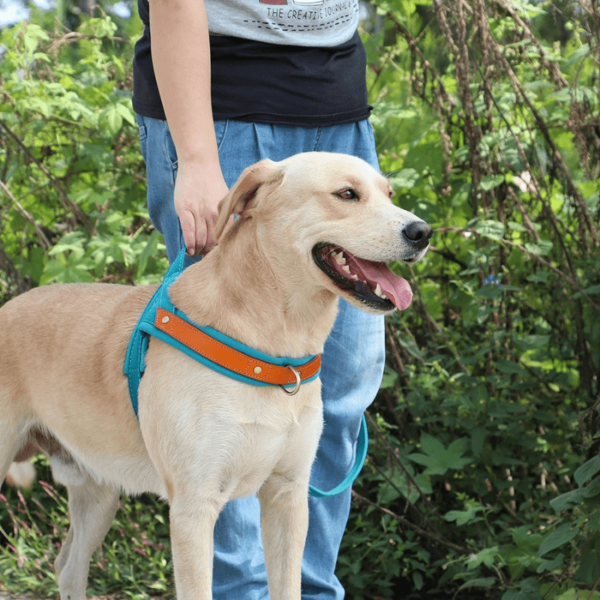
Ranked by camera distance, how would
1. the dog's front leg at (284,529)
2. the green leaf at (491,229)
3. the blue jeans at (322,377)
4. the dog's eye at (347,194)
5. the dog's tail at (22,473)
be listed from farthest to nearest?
the green leaf at (491,229) → the dog's tail at (22,473) → the blue jeans at (322,377) → the dog's front leg at (284,529) → the dog's eye at (347,194)

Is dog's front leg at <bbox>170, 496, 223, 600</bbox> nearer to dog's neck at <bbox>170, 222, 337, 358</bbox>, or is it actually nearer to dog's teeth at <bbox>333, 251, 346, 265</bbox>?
dog's neck at <bbox>170, 222, 337, 358</bbox>

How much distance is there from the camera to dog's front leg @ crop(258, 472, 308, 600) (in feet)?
7.30

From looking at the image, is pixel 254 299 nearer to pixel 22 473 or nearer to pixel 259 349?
pixel 259 349

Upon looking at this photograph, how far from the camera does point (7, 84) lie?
377 centimetres

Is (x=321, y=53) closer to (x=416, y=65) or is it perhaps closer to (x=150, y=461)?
(x=150, y=461)

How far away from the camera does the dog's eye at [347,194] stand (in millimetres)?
2104

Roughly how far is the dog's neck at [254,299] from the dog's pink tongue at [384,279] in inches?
4.7

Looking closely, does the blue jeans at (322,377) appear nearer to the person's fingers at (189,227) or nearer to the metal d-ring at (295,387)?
the person's fingers at (189,227)

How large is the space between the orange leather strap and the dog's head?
0.24m

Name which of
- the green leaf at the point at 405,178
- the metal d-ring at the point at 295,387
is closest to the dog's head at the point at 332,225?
the metal d-ring at the point at 295,387

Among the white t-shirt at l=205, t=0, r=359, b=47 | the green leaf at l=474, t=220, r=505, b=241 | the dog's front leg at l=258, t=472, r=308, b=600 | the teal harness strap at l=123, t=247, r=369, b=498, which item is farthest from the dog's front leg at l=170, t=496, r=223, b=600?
the green leaf at l=474, t=220, r=505, b=241

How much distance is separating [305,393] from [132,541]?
2137 mm

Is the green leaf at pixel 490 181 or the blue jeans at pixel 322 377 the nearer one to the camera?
the blue jeans at pixel 322 377

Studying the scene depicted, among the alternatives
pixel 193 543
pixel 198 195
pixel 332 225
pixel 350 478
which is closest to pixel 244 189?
pixel 198 195
